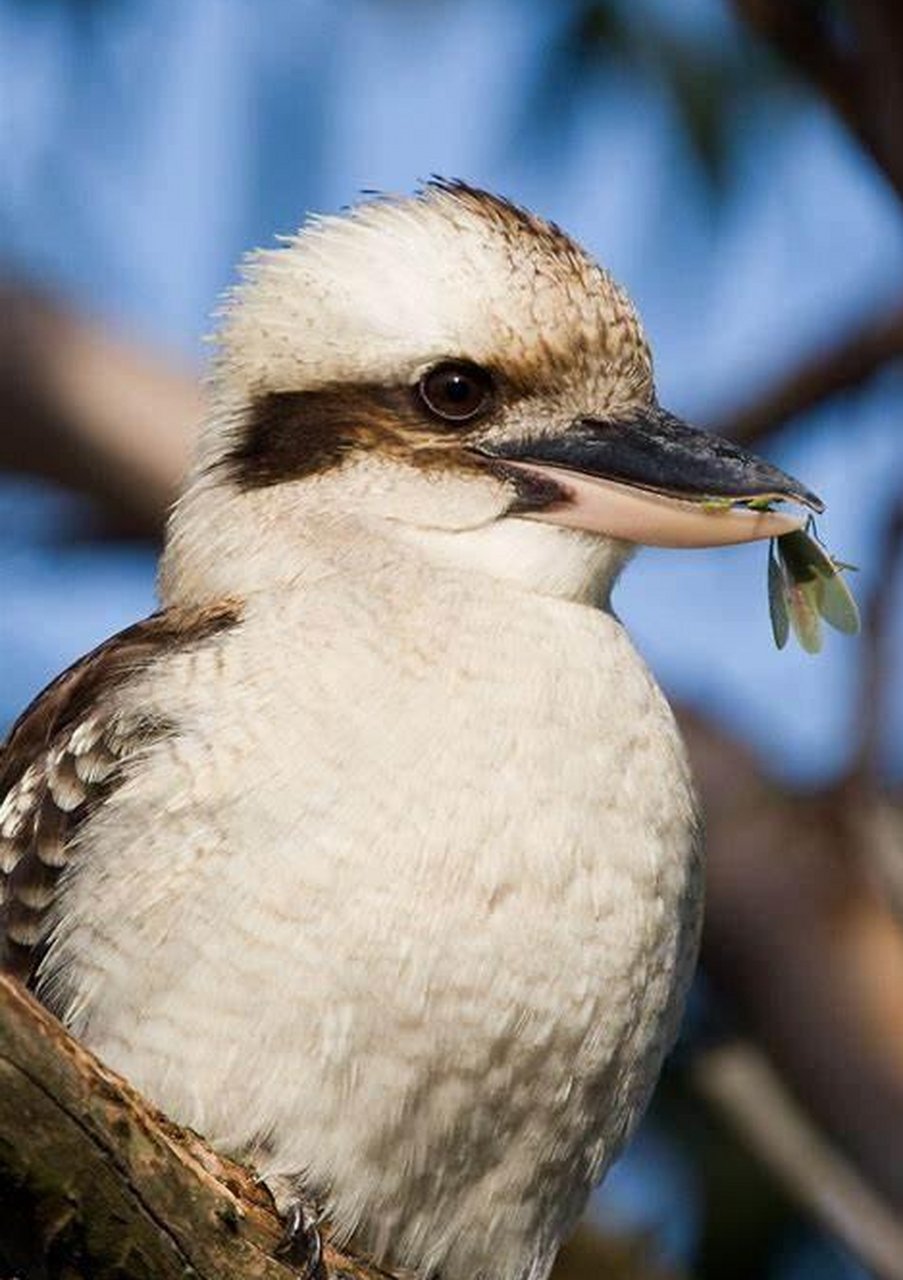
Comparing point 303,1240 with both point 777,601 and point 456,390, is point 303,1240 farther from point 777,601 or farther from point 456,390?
point 456,390

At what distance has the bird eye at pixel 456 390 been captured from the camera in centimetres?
432

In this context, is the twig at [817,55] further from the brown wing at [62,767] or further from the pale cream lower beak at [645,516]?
the brown wing at [62,767]

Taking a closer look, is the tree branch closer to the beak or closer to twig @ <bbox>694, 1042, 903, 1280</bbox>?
the beak

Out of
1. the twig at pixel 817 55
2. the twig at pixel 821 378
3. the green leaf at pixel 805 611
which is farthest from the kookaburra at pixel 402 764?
the twig at pixel 821 378

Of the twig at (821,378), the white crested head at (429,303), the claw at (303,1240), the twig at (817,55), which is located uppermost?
the twig at (817,55)

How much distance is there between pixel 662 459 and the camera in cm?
431

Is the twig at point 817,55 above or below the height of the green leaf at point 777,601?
above

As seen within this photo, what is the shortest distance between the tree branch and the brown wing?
1.75 ft

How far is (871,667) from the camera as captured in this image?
232 inches

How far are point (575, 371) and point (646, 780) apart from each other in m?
0.71

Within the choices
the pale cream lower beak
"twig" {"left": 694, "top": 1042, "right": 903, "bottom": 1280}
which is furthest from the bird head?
"twig" {"left": 694, "top": 1042, "right": 903, "bottom": 1280}

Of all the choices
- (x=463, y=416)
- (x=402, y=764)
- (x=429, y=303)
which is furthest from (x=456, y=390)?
(x=402, y=764)

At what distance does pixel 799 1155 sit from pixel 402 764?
2.89 m

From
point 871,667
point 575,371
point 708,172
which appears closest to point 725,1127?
point 871,667
